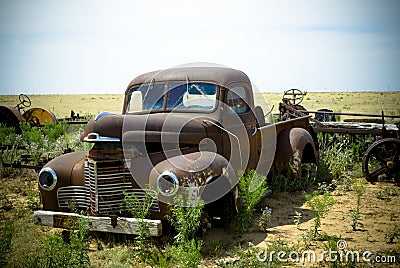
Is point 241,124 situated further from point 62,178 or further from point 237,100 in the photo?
point 62,178

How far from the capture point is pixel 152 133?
5305 millimetres

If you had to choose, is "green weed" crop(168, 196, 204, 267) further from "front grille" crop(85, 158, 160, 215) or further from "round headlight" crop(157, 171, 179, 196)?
"front grille" crop(85, 158, 160, 215)

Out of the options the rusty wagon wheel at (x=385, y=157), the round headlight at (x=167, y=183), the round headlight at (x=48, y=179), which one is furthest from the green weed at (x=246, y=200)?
the rusty wagon wheel at (x=385, y=157)

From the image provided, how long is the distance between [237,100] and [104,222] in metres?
2.69

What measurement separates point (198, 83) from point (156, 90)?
0.66 m

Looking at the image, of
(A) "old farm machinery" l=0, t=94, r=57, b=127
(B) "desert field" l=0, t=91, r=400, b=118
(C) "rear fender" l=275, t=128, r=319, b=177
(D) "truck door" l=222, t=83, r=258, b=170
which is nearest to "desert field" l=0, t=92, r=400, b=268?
(C) "rear fender" l=275, t=128, r=319, b=177

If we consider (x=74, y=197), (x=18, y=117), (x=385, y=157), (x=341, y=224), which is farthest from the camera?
(x=18, y=117)

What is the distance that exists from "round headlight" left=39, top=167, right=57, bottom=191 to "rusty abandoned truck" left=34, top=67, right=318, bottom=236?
1cm

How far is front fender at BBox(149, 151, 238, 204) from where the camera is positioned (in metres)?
4.64

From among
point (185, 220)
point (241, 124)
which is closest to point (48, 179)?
point (185, 220)

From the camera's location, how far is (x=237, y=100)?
6.32m

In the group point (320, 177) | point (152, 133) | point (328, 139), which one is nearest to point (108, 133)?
point (152, 133)

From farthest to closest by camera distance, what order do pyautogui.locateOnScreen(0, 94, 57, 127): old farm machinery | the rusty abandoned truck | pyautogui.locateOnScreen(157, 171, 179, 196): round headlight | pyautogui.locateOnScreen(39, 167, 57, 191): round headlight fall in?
1. pyautogui.locateOnScreen(0, 94, 57, 127): old farm machinery
2. pyautogui.locateOnScreen(39, 167, 57, 191): round headlight
3. the rusty abandoned truck
4. pyautogui.locateOnScreen(157, 171, 179, 196): round headlight

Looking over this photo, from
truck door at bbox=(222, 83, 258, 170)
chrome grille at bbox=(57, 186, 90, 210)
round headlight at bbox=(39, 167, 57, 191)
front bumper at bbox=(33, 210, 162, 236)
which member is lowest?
front bumper at bbox=(33, 210, 162, 236)
